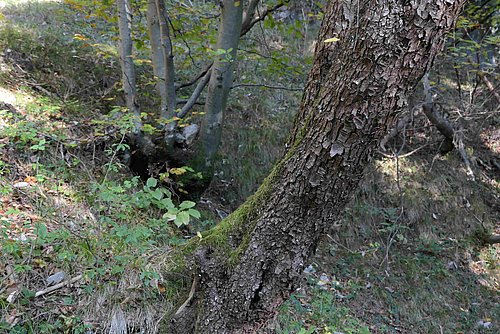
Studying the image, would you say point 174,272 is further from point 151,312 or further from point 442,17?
point 442,17

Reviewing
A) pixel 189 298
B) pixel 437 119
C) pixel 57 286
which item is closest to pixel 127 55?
pixel 57 286

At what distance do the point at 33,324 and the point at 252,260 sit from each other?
4.73ft

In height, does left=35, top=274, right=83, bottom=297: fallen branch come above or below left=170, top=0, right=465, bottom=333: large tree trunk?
below

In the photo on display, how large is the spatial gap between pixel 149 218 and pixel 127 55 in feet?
5.45

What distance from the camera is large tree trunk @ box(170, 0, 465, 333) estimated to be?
1.51 metres

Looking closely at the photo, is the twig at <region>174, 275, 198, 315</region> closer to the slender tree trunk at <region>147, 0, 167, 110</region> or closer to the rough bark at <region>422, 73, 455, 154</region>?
the slender tree trunk at <region>147, 0, 167, 110</region>

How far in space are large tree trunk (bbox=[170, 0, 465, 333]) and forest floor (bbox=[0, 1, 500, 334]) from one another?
0.70m

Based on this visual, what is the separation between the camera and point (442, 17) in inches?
57.7

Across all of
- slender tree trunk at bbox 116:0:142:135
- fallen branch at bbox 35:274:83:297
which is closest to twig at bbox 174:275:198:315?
fallen branch at bbox 35:274:83:297

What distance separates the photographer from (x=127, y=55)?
3883 mm

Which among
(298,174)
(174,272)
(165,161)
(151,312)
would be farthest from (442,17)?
(165,161)

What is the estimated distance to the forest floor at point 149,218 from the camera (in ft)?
8.68

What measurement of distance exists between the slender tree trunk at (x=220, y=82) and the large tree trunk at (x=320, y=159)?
1997mm

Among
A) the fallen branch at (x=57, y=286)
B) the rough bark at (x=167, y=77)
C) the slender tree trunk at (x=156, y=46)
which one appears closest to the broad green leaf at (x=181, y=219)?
the fallen branch at (x=57, y=286)
